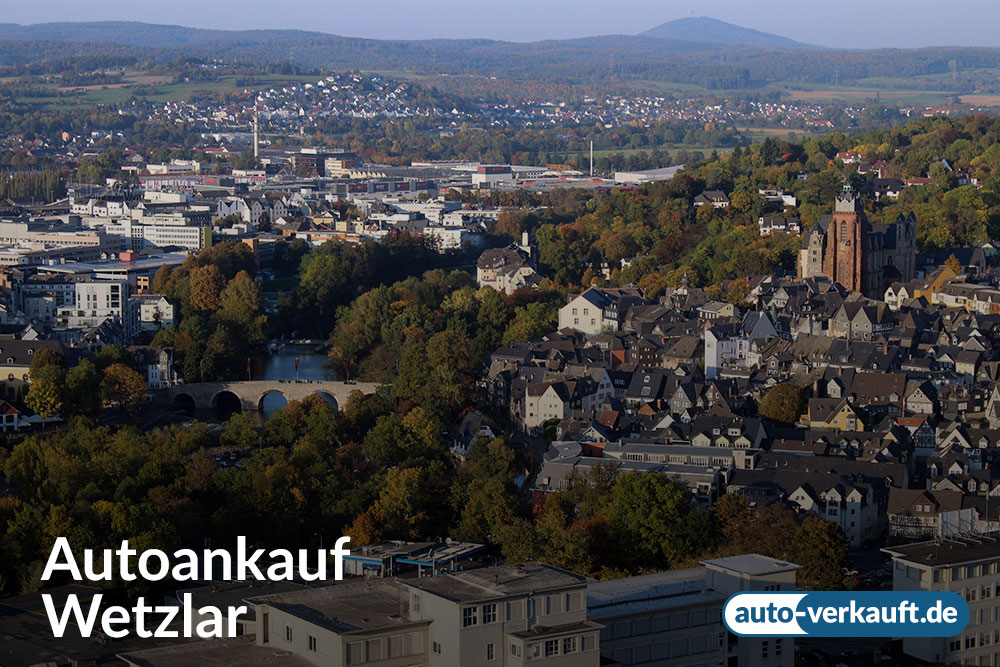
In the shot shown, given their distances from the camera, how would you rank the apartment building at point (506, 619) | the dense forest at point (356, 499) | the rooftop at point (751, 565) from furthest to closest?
the dense forest at point (356, 499), the rooftop at point (751, 565), the apartment building at point (506, 619)

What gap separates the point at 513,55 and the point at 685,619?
15935cm

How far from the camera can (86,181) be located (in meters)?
66.6

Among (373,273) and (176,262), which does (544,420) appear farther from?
(176,262)

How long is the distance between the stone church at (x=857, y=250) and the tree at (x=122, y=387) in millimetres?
11982

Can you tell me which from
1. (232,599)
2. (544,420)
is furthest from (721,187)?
(232,599)

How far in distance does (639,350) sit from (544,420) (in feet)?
11.5

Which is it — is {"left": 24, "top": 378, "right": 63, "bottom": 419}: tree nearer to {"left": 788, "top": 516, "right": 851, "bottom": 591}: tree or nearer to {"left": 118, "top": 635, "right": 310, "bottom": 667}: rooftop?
{"left": 788, "top": 516, "right": 851, "bottom": 591}: tree

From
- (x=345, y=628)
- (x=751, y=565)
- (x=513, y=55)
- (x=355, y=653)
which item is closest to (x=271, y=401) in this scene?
(x=751, y=565)

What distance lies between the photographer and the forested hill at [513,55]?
444 ft

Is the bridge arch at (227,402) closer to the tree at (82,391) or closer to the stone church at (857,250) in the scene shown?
the tree at (82,391)

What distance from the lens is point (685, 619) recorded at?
12.1 metres

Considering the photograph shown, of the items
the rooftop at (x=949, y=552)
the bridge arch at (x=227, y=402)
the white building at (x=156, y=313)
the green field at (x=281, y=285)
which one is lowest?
the green field at (x=281, y=285)

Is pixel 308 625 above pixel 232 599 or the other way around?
above

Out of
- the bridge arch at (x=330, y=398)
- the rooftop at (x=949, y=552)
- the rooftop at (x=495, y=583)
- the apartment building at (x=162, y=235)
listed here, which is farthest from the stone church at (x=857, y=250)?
the rooftop at (x=495, y=583)
